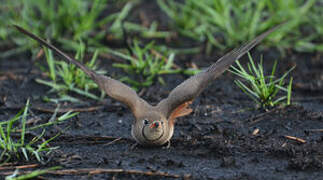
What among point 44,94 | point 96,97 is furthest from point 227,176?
point 44,94

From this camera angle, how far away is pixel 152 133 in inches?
138

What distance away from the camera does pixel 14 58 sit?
5.68 m

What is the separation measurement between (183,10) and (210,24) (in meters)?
0.32

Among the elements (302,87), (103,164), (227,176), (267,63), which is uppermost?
(267,63)

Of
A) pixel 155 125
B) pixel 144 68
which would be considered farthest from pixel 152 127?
pixel 144 68

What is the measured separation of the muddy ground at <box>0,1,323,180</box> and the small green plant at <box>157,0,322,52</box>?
45 centimetres

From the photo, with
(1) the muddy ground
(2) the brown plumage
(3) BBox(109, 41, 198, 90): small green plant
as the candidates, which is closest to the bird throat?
(2) the brown plumage

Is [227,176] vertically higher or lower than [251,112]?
lower

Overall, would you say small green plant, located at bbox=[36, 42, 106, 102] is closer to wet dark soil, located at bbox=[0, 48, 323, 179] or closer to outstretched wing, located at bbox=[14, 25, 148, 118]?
wet dark soil, located at bbox=[0, 48, 323, 179]

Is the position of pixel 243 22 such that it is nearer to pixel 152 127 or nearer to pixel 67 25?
pixel 67 25

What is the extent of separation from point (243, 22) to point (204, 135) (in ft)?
6.89

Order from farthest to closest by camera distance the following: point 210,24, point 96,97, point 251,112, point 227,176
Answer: point 210,24
point 96,97
point 251,112
point 227,176

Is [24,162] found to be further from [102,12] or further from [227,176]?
[102,12]

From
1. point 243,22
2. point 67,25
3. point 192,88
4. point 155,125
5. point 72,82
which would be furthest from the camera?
point 67,25
